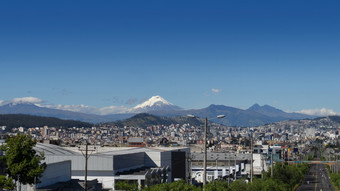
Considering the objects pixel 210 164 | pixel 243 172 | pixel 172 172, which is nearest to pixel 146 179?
pixel 172 172

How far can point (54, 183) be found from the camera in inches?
2793

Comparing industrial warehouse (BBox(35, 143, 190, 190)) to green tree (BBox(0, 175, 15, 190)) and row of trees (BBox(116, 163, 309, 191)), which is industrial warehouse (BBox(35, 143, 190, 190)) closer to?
row of trees (BBox(116, 163, 309, 191))

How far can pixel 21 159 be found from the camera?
1984 inches

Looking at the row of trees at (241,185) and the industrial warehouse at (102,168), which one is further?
the industrial warehouse at (102,168)

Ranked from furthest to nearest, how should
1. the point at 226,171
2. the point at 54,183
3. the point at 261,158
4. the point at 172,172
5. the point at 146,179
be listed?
the point at 261,158 → the point at 226,171 → the point at 172,172 → the point at 146,179 → the point at 54,183

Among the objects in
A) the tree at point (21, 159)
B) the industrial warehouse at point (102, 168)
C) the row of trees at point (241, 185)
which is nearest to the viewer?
the row of trees at point (241, 185)

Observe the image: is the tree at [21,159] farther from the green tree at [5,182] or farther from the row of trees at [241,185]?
the row of trees at [241,185]

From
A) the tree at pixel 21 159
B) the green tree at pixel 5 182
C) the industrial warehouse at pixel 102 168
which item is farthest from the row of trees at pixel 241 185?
the green tree at pixel 5 182

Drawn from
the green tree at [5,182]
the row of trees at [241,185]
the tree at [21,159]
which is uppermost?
the tree at [21,159]

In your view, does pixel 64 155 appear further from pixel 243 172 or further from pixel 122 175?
pixel 243 172

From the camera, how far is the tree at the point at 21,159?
4966 cm

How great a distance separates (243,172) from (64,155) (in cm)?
8161

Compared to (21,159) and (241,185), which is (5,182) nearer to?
(21,159)

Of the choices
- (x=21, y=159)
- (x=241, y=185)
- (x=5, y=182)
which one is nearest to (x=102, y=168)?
(x=241, y=185)
